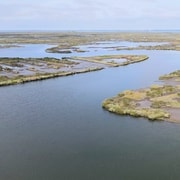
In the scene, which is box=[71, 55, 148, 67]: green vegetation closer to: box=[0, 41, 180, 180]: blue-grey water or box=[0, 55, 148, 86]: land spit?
box=[0, 55, 148, 86]: land spit

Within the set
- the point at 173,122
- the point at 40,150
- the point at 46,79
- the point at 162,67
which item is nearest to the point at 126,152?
the point at 40,150

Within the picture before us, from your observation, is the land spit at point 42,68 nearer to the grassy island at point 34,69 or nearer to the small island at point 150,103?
the grassy island at point 34,69

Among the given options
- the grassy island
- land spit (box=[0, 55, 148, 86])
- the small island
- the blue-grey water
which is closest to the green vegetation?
land spit (box=[0, 55, 148, 86])

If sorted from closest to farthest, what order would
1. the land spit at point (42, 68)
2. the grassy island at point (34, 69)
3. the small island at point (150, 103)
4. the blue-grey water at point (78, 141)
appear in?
1. the blue-grey water at point (78, 141)
2. the small island at point (150, 103)
3. the grassy island at point (34, 69)
4. the land spit at point (42, 68)

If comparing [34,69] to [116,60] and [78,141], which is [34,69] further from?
[78,141]

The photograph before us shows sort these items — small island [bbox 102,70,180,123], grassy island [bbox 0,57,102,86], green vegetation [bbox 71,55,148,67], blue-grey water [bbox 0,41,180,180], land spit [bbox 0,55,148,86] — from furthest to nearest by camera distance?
green vegetation [bbox 71,55,148,67] → land spit [bbox 0,55,148,86] → grassy island [bbox 0,57,102,86] → small island [bbox 102,70,180,123] → blue-grey water [bbox 0,41,180,180]

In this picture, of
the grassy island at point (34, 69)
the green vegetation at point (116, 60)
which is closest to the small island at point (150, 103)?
the grassy island at point (34, 69)

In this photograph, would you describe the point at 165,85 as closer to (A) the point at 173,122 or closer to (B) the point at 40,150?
(A) the point at 173,122
